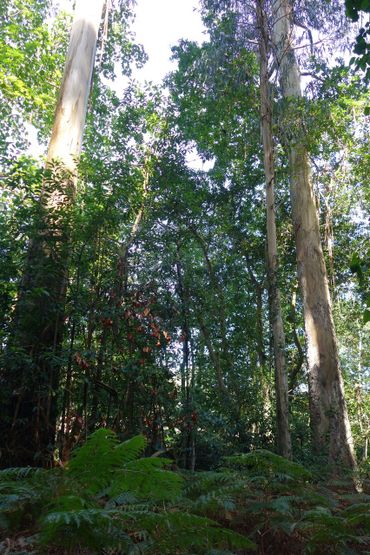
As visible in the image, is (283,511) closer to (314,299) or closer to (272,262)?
(272,262)

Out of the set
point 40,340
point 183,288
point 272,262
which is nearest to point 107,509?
point 40,340

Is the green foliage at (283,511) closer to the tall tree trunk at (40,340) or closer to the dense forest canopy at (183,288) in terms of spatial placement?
the dense forest canopy at (183,288)

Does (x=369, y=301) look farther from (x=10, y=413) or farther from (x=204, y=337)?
(x=204, y=337)

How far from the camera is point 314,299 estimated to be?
9.34 m

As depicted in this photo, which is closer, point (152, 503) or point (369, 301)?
point (369, 301)

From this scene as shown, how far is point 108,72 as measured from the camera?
14.5 meters

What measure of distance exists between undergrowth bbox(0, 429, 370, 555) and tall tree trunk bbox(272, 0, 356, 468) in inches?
192

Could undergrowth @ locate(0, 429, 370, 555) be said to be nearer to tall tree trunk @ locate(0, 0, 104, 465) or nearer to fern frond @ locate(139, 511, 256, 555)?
fern frond @ locate(139, 511, 256, 555)

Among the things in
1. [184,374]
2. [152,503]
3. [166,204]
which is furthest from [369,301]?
[166,204]

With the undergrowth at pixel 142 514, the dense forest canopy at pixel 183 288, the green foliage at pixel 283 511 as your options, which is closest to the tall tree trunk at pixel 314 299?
the dense forest canopy at pixel 183 288

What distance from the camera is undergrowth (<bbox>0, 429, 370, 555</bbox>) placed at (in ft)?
6.48

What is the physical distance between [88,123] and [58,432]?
1155 centimetres

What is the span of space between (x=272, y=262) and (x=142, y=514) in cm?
605

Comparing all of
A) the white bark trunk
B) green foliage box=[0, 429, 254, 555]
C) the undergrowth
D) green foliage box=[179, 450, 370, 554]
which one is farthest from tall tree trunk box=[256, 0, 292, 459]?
green foliage box=[0, 429, 254, 555]
